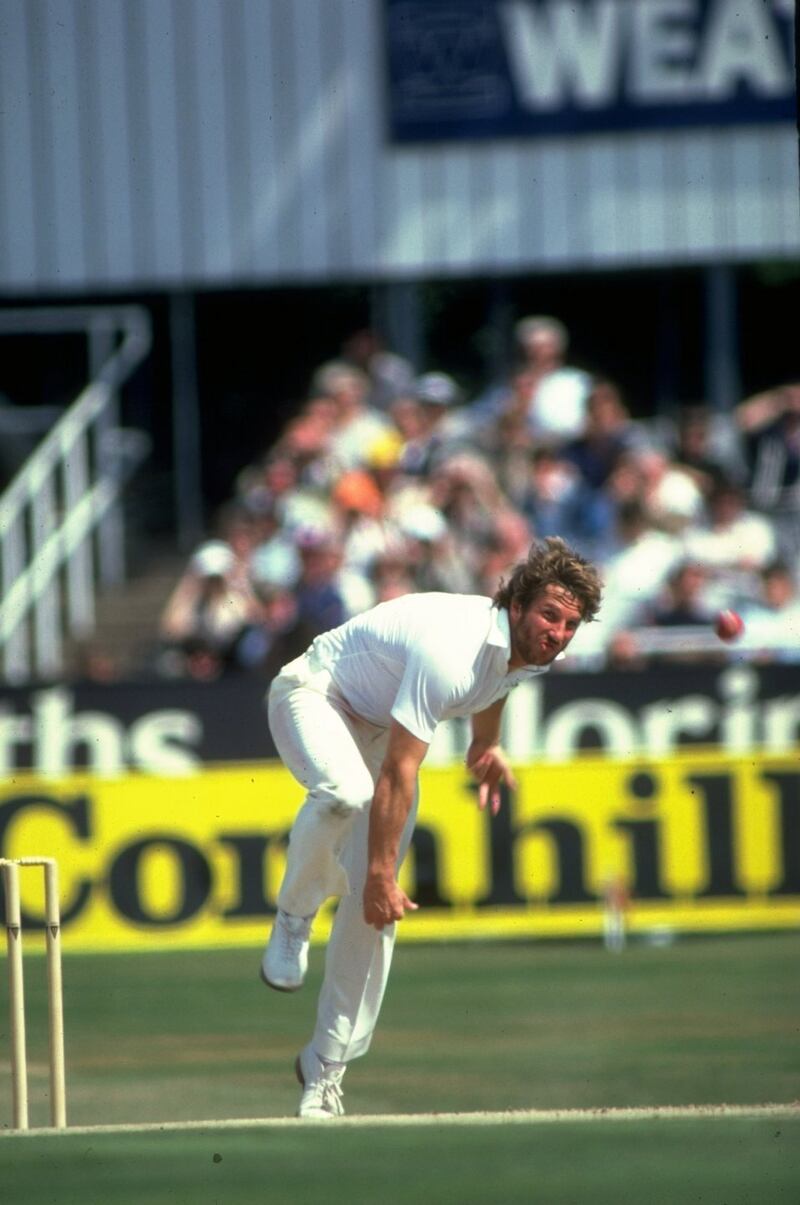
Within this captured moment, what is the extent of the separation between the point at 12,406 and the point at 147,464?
1.26 metres

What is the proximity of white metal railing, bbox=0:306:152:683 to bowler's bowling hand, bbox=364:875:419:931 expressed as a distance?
8.53 metres

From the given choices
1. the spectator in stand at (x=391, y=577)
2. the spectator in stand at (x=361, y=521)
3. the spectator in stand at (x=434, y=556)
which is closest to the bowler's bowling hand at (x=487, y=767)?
the spectator in stand at (x=391, y=577)

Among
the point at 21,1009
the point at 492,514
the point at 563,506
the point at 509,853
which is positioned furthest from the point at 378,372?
the point at 21,1009

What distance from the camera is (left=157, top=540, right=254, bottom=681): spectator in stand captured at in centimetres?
1384

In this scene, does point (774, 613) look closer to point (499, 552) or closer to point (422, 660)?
point (499, 552)

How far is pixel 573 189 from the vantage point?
18.3 m

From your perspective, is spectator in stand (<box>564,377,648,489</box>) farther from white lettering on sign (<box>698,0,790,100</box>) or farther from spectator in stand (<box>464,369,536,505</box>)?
white lettering on sign (<box>698,0,790,100</box>)

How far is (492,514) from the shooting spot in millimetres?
14211

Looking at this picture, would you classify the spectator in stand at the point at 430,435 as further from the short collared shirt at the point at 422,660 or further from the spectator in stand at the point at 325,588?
the short collared shirt at the point at 422,660

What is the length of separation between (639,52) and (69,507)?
20.6 feet

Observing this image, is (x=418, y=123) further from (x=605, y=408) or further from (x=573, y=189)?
(x=605, y=408)

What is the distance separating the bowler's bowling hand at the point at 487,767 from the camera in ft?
23.8

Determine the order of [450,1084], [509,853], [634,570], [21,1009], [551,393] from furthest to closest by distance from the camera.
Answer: [551,393] < [634,570] < [509,853] < [450,1084] < [21,1009]

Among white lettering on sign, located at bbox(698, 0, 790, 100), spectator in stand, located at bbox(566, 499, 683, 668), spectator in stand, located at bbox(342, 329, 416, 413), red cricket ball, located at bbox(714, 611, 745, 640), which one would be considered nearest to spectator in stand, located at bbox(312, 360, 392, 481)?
spectator in stand, located at bbox(342, 329, 416, 413)
